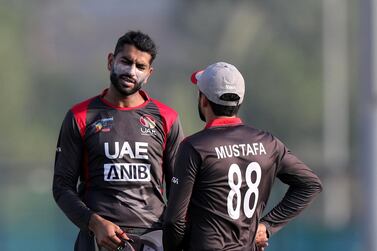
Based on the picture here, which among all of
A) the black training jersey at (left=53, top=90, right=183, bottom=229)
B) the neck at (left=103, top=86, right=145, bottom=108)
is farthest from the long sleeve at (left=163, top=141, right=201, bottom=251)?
the neck at (left=103, top=86, right=145, bottom=108)

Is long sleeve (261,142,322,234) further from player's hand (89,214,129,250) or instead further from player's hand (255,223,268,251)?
player's hand (89,214,129,250)

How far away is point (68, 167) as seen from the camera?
23.5 ft

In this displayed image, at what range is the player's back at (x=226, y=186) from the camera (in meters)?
6.47

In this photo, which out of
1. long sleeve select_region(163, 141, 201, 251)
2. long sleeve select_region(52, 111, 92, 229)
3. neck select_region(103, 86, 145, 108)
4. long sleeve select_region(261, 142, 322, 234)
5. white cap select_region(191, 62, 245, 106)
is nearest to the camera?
long sleeve select_region(163, 141, 201, 251)


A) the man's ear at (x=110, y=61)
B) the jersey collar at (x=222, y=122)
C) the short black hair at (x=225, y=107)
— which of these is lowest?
the jersey collar at (x=222, y=122)

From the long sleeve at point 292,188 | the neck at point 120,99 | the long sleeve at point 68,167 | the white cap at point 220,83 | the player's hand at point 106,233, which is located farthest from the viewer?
the neck at point 120,99

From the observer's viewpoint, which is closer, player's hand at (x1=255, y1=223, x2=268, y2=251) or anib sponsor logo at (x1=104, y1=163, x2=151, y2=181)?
player's hand at (x1=255, y1=223, x2=268, y2=251)

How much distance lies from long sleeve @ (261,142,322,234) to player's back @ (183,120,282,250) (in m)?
0.19

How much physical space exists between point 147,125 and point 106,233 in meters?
0.71

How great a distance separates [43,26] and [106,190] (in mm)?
35197

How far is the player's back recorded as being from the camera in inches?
255

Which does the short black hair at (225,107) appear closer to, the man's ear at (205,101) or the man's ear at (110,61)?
the man's ear at (205,101)

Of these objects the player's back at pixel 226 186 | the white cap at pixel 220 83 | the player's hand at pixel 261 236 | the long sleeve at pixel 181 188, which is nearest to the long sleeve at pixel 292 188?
the player's hand at pixel 261 236

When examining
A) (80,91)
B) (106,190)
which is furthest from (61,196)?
(80,91)
